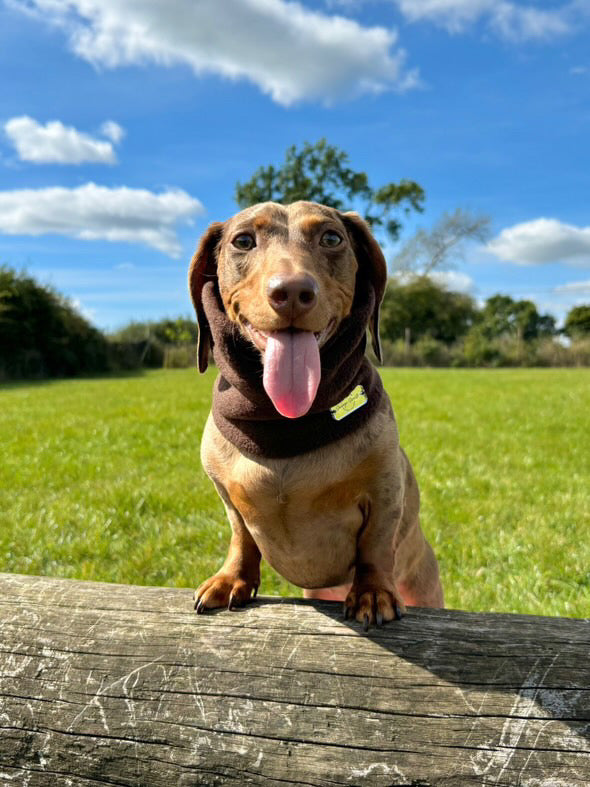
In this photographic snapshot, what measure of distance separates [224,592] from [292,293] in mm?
1033

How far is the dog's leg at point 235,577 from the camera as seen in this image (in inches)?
Result: 80.8

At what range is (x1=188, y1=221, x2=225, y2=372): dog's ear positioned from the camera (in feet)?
7.45

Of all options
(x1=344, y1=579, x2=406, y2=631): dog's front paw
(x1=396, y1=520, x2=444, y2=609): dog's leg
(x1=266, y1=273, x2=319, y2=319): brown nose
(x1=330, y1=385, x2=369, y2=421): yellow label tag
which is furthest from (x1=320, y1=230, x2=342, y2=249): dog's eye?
(x1=396, y1=520, x2=444, y2=609): dog's leg

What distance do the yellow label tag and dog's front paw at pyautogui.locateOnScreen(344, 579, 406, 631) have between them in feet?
1.82

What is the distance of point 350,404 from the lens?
2.08 meters

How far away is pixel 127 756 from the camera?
5.39 feet

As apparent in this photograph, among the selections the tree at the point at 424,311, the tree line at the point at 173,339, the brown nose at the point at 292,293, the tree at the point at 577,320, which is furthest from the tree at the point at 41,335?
the tree at the point at 577,320

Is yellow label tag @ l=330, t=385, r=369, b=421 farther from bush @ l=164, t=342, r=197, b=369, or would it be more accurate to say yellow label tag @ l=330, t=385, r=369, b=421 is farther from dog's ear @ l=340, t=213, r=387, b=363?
bush @ l=164, t=342, r=197, b=369

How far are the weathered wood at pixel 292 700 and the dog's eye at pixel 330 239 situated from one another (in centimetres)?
118

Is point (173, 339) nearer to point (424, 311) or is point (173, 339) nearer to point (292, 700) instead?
point (424, 311)

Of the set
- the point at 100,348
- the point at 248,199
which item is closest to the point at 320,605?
the point at 100,348

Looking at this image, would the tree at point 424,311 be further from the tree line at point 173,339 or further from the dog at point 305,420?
the dog at point 305,420

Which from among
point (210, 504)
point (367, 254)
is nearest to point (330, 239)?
point (367, 254)

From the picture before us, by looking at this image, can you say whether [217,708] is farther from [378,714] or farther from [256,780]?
[378,714]
